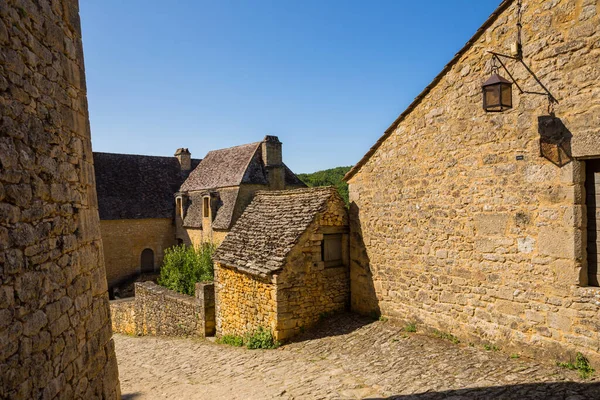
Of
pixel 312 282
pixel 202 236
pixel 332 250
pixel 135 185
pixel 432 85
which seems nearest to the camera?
pixel 432 85

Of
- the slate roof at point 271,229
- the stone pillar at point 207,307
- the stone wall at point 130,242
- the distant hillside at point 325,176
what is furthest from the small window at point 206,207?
the distant hillside at point 325,176

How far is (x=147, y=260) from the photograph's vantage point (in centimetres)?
2798

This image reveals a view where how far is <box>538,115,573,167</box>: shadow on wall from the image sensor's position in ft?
20.4

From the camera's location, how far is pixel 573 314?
6141 mm

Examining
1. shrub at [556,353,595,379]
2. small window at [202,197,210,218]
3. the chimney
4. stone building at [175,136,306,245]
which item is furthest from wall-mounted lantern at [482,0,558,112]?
the chimney

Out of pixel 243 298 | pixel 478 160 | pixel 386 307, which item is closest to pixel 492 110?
pixel 478 160

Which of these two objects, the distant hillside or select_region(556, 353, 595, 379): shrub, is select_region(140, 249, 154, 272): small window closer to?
the distant hillside

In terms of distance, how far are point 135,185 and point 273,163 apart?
1074 cm

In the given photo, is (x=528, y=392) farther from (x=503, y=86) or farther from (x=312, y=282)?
(x=312, y=282)

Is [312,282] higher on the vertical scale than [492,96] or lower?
lower

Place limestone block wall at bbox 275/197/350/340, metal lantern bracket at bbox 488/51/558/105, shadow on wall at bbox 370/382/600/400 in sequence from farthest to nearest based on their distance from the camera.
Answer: limestone block wall at bbox 275/197/350/340 < metal lantern bracket at bbox 488/51/558/105 < shadow on wall at bbox 370/382/600/400

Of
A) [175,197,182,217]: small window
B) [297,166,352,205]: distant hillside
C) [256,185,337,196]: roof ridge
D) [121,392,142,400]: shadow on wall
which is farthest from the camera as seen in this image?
[297,166,352,205]: distant hillside

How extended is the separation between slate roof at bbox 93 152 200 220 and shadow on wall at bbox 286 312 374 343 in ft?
66.2

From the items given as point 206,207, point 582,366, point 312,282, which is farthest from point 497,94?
point 206,207
